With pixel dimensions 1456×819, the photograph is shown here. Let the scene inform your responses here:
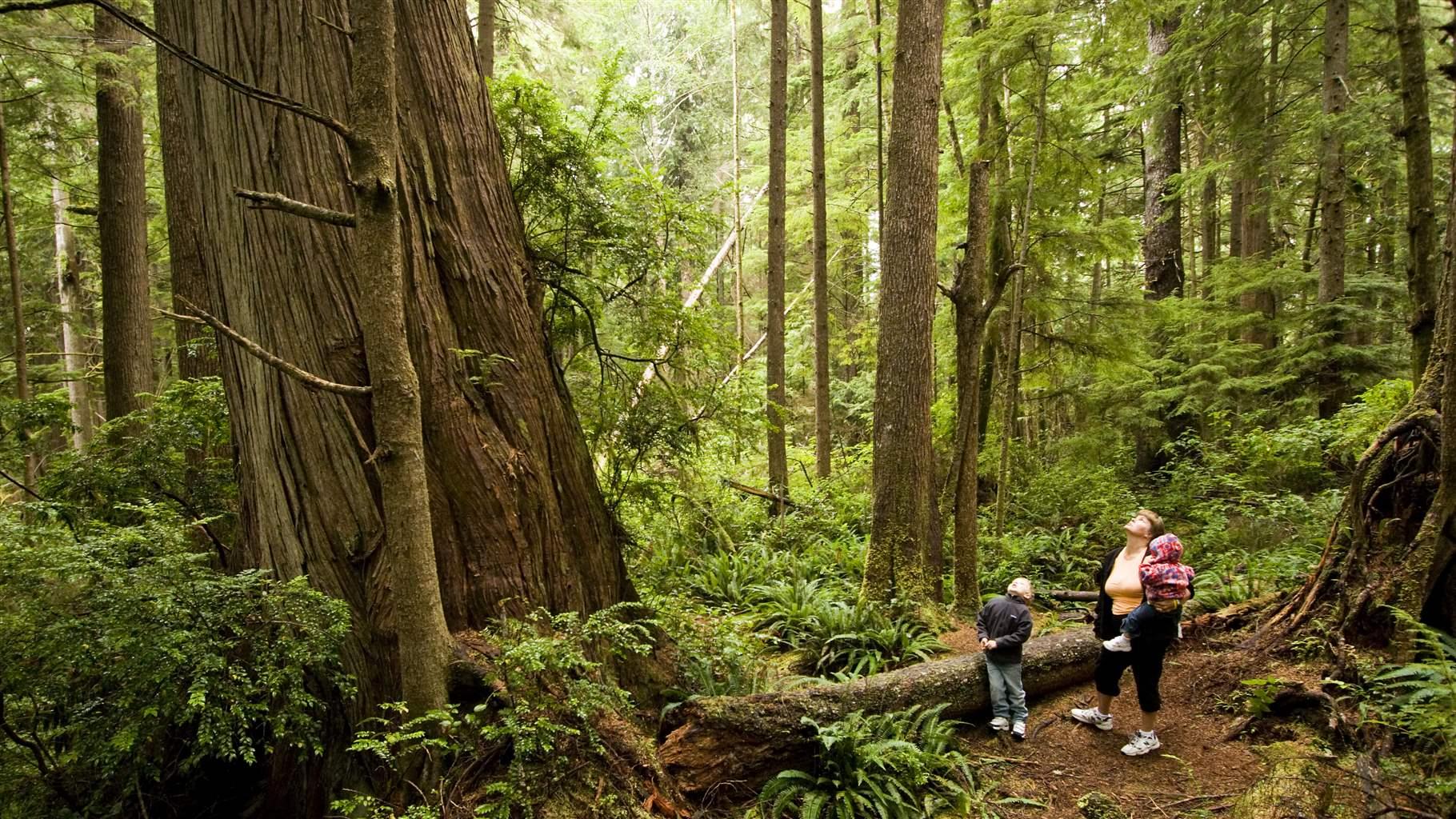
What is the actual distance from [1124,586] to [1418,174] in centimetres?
433

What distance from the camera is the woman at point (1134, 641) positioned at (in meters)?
5.02

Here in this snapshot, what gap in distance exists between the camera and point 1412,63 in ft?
19.0

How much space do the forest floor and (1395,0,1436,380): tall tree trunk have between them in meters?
3.01

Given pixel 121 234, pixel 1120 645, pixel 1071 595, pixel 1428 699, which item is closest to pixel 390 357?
pixel 1120 645

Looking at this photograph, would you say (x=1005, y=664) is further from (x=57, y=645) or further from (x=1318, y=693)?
(x=57, y=645)

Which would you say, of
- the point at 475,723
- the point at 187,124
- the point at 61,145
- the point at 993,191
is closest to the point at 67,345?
the point at 61,145

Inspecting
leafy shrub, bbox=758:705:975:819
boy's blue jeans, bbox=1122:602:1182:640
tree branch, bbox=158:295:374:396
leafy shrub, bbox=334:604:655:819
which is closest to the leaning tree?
boy's blue jeans, bbox=1122:602:1182:640

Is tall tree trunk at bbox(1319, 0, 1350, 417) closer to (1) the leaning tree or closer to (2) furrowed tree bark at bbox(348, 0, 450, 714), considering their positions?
(1) the leaning tree

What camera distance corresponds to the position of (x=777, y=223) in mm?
11414

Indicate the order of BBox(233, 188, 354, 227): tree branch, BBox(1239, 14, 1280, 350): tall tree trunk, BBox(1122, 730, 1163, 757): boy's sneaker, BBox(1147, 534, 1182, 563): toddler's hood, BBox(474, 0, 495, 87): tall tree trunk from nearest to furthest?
BBox(233, 188, 354, 227): tree branch < BBox(1147, 534, 1182, 563): toddler's hood < BBox(1122, 730, 1163, 757): boy's sneaker < BBox(474, 0, 495, 87): tall tree trunk < BBox(1239, 14, 1280, 350): tall tree trunk

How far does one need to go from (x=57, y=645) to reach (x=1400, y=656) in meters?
7.59

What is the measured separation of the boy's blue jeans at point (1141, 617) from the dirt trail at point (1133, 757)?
89 cm

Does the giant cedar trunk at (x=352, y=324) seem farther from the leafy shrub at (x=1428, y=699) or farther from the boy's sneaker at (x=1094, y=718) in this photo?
the leafy shrub at (x=1428, y=699)

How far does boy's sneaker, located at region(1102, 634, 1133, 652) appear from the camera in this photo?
5.17 metres
